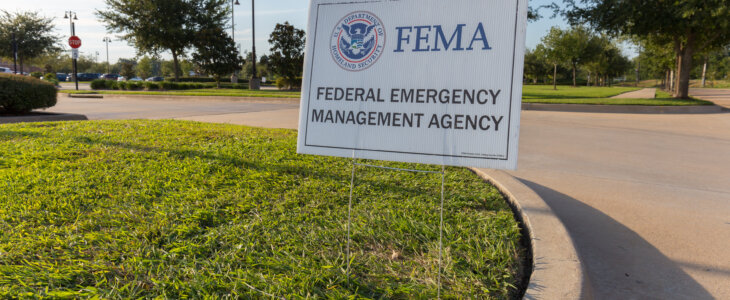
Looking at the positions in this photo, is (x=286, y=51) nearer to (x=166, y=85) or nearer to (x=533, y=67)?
(x=166, y=85)

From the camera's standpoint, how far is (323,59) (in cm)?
254

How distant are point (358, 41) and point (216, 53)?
3537 centimetres

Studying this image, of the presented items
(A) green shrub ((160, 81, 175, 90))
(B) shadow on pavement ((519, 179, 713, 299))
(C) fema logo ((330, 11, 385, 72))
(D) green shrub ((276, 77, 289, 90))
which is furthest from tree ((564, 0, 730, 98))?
(A) green shrub ((160, 81, 175, 90))

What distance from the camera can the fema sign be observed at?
7.22 feet

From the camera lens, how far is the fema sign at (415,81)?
2.20m

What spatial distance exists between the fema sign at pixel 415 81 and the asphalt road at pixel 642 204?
123 cm

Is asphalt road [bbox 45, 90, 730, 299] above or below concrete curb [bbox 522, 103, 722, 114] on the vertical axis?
below

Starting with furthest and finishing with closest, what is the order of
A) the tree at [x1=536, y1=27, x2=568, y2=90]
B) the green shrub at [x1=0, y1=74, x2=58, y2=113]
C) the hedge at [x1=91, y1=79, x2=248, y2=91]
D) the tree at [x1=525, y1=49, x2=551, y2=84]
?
the tree at [x1=525, y1=49, x2=551, y2=84], the tree at [x1=536, y1=27, x2=568, y2=90], the hedge at [x1=91, y1=79, x2=248, y2=91], the green shrub at [x1=0, y1=74, x2=58, y2=113]

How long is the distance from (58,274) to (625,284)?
3.14m

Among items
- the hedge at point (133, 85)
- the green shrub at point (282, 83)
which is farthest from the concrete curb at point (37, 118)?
the green shrub at point (282, 83)

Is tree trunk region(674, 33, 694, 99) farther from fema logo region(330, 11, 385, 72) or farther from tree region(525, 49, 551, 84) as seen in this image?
tree region(525, 49, 551, 84)

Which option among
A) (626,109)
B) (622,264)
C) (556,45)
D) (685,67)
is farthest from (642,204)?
(556,45)

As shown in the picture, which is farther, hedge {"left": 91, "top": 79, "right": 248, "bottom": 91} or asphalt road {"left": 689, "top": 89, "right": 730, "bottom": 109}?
hedge {"left": 91, "top": 79, "right": 248, "bottom": 91}

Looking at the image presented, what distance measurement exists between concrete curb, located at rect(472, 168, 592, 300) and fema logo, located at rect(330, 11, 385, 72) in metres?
1.47
